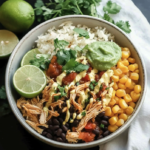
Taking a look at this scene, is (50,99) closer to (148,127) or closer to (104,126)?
(104,126)

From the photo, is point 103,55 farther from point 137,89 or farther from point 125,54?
point 137,89

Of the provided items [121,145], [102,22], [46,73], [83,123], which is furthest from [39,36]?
[121,145]

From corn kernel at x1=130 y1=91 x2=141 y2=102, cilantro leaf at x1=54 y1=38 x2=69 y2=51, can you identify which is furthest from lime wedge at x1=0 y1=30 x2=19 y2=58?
corn kernel at x1=130 y1=91 x2=141 y2=102

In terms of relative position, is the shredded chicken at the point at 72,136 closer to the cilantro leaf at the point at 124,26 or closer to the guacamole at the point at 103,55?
the guacamole at the point at 103,55

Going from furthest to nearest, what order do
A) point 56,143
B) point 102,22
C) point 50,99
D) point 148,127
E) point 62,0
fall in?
point 62,0
point 102,22
point 148,127
point 50,99
point 56,143

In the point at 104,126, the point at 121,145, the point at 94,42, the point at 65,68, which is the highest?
the point at 94,42

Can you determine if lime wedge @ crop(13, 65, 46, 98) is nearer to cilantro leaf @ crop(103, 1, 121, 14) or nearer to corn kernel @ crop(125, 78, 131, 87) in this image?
corn kernel @ crop(125, 78, 131, 87)

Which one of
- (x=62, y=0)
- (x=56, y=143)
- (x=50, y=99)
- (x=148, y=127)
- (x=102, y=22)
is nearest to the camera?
(x=56, y=143)
